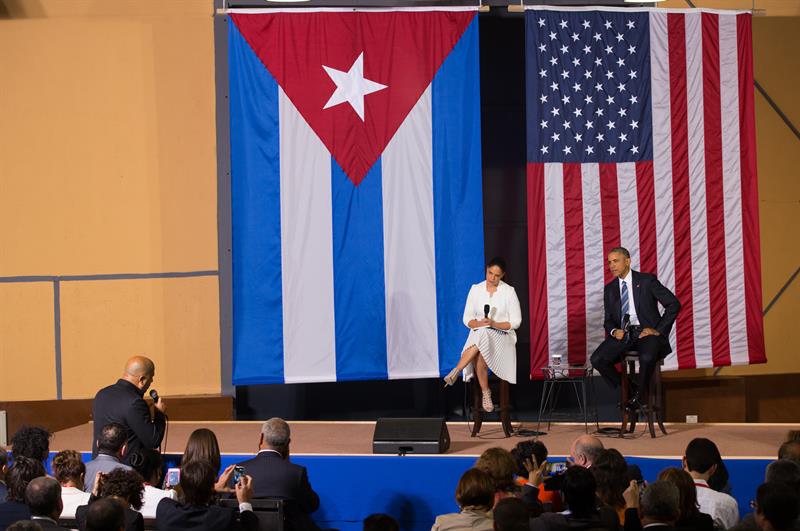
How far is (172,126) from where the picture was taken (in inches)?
371

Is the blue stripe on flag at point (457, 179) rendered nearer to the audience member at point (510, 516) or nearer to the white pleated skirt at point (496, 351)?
the white pleated skirt at point (496, 351)

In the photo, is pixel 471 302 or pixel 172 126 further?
pixel 172 126

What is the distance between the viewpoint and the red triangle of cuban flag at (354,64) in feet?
29.1

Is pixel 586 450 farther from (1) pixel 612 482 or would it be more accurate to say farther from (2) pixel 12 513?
(2) pixel 12 513

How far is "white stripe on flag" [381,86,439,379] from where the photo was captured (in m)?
8.86

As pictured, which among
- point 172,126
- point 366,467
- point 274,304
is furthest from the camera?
point 172,126

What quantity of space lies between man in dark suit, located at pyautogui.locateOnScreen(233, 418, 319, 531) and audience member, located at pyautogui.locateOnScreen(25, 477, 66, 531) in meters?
1.33

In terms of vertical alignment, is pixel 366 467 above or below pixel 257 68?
below

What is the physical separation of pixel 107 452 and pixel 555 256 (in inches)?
184

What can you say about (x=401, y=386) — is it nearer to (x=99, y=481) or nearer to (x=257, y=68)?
(x=257, y=68)

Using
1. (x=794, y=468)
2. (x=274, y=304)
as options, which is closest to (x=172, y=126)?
(x=274, y=304)

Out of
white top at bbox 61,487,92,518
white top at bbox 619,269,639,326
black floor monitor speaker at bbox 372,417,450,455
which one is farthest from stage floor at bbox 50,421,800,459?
white top at bbox 61,487,92,518

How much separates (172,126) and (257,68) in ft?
3.61

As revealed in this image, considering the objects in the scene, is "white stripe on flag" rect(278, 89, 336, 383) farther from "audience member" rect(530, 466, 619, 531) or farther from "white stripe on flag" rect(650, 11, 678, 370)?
"audience member" rect(530, 466, 619, 531)
